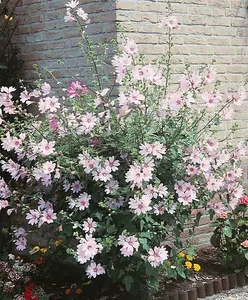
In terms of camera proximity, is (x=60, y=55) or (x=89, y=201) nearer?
(x=89, y=201)

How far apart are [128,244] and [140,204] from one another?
268 millimetres

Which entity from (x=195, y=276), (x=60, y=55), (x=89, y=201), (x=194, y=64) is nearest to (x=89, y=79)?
(x=60, y=55)

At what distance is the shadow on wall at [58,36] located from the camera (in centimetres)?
558

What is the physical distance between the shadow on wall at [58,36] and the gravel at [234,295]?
2027 millimetres

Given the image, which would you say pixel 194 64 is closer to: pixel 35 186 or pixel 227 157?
pixel 227 157

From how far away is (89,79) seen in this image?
19.0ft

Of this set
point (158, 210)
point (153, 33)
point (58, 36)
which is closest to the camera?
point (158, 210)

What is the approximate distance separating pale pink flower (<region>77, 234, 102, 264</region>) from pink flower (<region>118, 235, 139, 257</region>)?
155 mm

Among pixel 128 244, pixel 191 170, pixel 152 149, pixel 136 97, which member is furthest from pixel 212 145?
pixel 128 244

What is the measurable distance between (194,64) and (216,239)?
60.8 inches

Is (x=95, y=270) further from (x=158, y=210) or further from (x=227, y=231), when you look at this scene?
(x=227, y=231)

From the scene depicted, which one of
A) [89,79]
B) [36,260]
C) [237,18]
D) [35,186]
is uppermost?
[237,18]

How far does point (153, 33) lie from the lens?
5.70 m

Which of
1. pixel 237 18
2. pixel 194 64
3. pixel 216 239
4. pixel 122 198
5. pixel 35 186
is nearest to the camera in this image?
pixel 122 198
